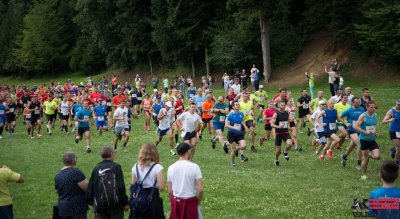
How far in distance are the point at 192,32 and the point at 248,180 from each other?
125 feet

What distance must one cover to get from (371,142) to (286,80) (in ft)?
90.5

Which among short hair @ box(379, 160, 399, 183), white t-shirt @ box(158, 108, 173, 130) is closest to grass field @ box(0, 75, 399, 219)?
white t-shirt @ box(158, 108, 173, 130)

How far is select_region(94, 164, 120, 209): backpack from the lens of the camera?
22.7ft

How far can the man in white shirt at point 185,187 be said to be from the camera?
693 cm

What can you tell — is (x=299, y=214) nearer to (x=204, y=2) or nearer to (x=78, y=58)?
(x=204, y=2)

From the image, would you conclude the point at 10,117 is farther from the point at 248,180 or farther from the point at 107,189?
the point at 107,189

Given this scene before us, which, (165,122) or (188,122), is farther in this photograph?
(165,122)

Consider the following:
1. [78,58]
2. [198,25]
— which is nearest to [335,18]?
[198,25]

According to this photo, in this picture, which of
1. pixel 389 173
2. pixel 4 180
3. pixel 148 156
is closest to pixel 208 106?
pixel 4 180

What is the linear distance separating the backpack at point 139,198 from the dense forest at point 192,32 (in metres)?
29.7

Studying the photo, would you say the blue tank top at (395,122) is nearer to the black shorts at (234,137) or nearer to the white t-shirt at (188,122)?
the black shorts at (234,137)

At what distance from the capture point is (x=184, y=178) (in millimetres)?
6930

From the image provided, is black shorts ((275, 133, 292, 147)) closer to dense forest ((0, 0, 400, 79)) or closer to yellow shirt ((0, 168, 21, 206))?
yellow shirt ((0, 168, 21, 206))

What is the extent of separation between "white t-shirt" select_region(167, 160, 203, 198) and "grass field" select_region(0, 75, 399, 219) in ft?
9.50
